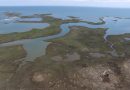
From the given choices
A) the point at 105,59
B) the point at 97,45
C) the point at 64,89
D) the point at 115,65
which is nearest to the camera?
the point at 64,89

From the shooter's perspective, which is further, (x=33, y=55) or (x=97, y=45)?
(x=97, y=45)

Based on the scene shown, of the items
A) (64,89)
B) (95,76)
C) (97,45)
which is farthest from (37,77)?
(97,45)

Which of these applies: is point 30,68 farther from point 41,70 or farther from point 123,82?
point 123,82

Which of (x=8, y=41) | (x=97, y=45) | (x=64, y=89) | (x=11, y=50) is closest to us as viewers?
(x=64, y=89)

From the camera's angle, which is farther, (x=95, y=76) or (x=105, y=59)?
(x=105, y=59)

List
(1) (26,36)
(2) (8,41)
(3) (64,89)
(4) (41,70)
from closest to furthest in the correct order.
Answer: (3) (64,89), (4) (41,70), (2) (8,41), (1) (26,36)

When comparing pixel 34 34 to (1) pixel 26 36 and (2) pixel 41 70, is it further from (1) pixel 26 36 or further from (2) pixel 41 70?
(2) pixel 41 70

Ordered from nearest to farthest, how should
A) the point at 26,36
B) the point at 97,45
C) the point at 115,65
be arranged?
the point at 115,65, the point at 97,45, the point at 26,36

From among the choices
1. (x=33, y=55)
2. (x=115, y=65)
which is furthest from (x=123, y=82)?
(x=33, y=55)

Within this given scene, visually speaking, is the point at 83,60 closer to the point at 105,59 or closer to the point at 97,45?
the point at 105,59
